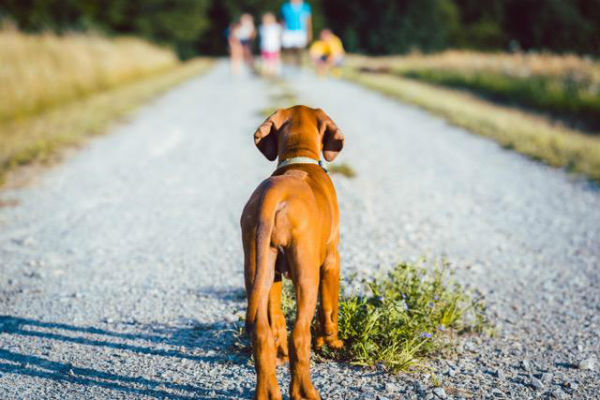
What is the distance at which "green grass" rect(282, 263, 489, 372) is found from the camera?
2641mm

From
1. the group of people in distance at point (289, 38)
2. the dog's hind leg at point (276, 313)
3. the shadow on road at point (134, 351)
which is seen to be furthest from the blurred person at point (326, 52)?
the dog's hind leg at point (276, 313)

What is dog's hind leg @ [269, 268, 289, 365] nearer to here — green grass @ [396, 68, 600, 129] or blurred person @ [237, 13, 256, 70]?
green grass @ [396, 68, 600, 129]

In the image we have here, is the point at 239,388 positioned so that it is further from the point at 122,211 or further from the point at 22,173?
the point at 22,173

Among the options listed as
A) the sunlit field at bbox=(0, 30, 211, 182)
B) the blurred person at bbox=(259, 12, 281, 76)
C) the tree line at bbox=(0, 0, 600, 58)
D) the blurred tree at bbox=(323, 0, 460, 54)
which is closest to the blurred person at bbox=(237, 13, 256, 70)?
the blurred person at bbox=(259, 12, 281, 76)

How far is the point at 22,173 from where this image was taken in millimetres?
6492

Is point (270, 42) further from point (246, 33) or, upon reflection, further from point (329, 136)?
point (329, 136)

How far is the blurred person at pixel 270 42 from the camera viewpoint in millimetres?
18536

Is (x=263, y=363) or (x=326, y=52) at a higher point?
(x=326, y=52)

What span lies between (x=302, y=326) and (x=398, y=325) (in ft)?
2.64

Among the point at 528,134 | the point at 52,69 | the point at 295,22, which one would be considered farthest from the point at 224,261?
the point at 295,22

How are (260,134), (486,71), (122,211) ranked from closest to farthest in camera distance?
(260,134)
(122,211)
(486,71)

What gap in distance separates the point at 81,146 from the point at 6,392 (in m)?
6.19

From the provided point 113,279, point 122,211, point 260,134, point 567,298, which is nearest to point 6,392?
point 113,279

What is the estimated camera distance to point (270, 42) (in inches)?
738
